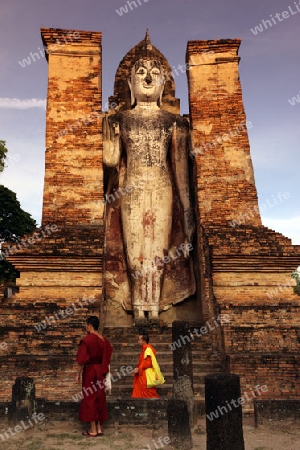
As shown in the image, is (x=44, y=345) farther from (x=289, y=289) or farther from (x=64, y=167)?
(x=289, y=289)

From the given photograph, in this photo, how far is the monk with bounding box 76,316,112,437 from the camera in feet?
16.4

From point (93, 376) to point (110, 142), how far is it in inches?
210

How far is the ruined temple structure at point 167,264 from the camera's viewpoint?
6.62 metres

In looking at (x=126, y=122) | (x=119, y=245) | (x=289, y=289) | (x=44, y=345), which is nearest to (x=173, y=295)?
(x=119, y=245)

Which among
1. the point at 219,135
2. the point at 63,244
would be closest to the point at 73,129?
the point at 63,244

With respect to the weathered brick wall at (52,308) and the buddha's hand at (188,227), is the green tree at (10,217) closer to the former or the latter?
the buddha's hand at (188,227)

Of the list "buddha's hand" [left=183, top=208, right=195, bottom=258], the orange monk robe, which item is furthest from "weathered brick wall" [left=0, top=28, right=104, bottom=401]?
"buddha's hand" [left=183, top=208, right=195, bottom=258]

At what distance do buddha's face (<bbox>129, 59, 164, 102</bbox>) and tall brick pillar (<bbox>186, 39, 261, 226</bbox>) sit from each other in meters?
0.71

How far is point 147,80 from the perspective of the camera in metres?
9.59

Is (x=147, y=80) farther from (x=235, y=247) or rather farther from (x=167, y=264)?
(x=235, y=247)

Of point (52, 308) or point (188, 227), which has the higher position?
point (188, 227)

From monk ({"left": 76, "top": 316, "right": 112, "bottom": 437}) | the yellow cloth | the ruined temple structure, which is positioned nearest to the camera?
monk ({"left": 76, "top": 316, "right": 112, "bottom": 437})

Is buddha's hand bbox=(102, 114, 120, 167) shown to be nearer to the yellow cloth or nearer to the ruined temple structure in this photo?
the ruined temple structure

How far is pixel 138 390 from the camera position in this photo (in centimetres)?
603
